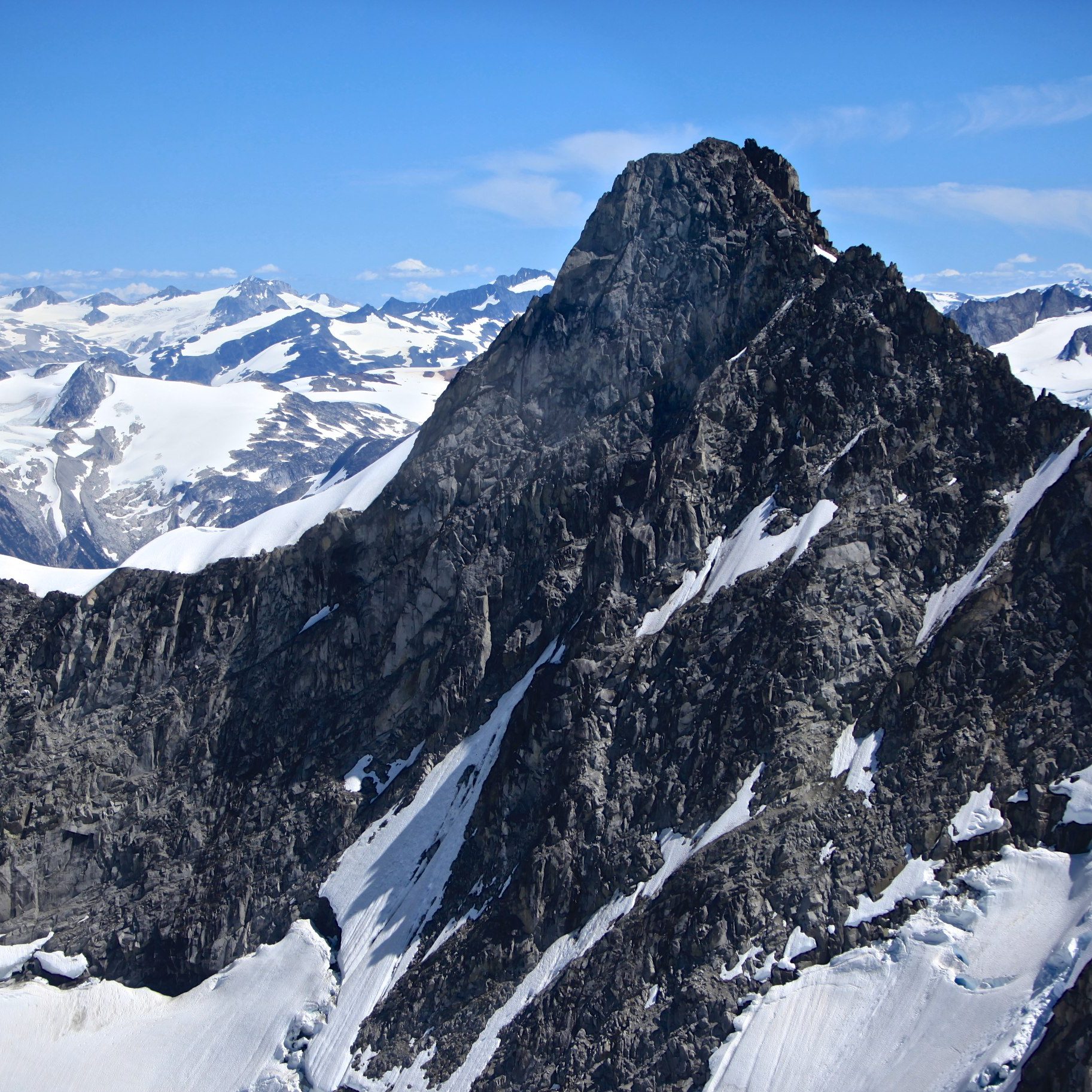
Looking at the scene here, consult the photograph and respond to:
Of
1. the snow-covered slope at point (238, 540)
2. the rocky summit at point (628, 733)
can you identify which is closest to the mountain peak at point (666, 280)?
the rocky summit at point (628, 733)

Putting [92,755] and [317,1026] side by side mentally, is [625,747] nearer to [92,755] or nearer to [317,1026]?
[317,1026]

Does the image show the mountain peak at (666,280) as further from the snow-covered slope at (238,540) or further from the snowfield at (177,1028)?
the snowfield at (177,1028)

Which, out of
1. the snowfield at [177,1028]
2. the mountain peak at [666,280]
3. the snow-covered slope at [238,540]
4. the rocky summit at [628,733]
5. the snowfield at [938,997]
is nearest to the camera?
the snowfield at [938,997]

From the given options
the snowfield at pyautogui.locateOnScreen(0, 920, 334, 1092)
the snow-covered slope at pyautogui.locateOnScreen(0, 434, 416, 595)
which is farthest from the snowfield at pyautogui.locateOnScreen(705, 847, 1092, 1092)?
the snow-covered slope at pyautogui.locateOnScreen(0, 434, 416, 595)

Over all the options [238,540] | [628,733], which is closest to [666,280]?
[628,733]

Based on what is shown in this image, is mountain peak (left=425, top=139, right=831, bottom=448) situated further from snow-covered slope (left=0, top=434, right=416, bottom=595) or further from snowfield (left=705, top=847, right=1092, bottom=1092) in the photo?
snowfield (left=705, top=847, right=1092, bottom=1092)

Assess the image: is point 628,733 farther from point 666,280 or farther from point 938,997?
point 666,280

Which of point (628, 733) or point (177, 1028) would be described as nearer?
point (628, 733)

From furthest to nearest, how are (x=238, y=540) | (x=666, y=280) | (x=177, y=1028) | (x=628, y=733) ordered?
(x=238, y=540) < (x=666, y=280) < (x=177, y=1028) < (x=628, y=733)
